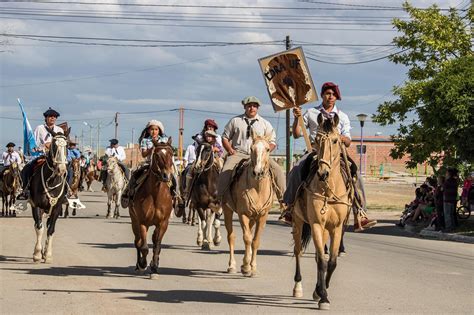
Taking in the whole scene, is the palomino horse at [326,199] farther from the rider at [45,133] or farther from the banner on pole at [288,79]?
the rider at [45,133]


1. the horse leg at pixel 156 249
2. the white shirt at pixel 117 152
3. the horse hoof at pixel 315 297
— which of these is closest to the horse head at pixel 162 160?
the horse leg at pixel 156 249

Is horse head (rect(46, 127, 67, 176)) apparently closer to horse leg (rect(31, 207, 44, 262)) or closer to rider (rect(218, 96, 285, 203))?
horse leg (rect(31, 207, 44, 262))

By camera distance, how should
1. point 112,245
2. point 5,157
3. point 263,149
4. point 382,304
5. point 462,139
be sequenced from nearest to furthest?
point 382,304 < point 263,149 < point 112,245 < point 462,139 < point 5,157

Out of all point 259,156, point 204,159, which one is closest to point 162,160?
point 259,156

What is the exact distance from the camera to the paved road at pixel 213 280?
10.2m

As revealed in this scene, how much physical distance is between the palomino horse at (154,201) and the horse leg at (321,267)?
3.25 metres

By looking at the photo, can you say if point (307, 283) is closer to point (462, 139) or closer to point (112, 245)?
point (112, 245)

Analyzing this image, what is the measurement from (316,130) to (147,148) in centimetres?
353

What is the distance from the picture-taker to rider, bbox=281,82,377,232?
11320 millimetres

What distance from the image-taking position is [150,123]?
13.5 metres

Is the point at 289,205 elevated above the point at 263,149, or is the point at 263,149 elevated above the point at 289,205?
the point at 263,149

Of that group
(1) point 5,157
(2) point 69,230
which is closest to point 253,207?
(2) point 69,230

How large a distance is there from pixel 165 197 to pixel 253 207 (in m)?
1.40

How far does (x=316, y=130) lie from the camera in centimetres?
1117
